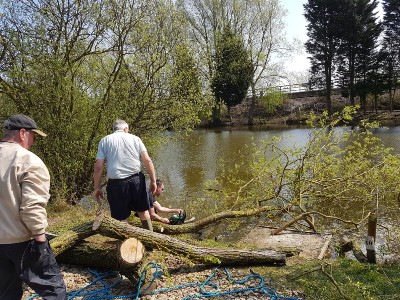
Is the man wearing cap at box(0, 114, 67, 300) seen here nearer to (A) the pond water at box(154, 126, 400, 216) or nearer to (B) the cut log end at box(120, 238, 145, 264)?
(B) the cut log end at box(120, 238, 145, 264)

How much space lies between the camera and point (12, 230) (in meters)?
3.15

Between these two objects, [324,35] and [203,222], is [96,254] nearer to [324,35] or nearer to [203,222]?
[203,222]

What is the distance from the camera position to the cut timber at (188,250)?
15.7 feet

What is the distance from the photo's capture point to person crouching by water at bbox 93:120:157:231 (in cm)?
518

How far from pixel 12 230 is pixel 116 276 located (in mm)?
1931

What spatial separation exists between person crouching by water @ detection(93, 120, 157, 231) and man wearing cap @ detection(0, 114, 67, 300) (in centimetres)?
185

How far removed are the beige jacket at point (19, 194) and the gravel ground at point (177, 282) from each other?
1441 mm

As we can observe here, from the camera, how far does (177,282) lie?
15.0ft

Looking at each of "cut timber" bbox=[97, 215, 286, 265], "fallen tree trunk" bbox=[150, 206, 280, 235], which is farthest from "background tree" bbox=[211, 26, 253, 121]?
"cut timber" bbox=[97, 215, 286, 265]

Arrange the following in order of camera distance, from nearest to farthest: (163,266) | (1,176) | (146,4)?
(1,176)
(163,266)
(146,4)

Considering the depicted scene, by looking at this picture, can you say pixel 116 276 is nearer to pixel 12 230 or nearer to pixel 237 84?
pixel 12 230

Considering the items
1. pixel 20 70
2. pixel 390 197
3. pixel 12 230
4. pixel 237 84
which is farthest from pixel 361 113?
pixel 12 230

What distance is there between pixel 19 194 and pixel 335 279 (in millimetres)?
3706

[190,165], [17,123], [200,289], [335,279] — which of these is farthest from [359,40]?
[17,123]
